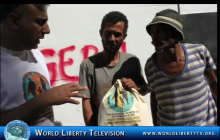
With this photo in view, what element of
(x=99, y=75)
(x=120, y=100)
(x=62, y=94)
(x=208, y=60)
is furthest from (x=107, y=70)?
(x=208, y=60)

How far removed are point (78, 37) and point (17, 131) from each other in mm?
1126

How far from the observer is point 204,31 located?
3521 millimetres

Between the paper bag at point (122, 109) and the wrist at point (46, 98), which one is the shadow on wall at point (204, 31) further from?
the wrist at point (46, 98)

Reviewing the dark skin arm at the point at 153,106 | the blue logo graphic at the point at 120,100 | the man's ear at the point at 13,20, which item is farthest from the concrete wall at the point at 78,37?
the man's ear at the point at 13,20

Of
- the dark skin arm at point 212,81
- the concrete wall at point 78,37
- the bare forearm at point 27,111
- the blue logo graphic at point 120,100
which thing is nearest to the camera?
the bare forearm at point 27,111

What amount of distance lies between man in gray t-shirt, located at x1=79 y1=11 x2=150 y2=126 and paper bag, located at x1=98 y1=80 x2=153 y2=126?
0.36 feet

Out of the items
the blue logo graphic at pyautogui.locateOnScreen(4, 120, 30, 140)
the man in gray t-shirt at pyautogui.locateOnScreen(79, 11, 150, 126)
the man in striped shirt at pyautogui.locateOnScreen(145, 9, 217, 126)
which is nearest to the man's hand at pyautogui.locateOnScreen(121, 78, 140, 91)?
the man in gray t-shirt at pyautogui.locateOnScreen(79, 11, 150, 126)

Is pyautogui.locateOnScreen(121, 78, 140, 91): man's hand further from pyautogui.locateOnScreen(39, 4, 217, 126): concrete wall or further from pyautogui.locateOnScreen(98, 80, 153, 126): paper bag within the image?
pyautogui.locateOnScreen(39, 4, 217, 126): concrete wall

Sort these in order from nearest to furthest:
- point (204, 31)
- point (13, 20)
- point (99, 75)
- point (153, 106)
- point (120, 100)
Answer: point (13, 20), point (120, 100), point (99, 75), point (153, 106), point (204, 31)

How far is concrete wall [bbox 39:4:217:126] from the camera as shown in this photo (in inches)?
137

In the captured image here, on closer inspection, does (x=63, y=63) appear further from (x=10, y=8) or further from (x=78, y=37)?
(x=10, y=8)

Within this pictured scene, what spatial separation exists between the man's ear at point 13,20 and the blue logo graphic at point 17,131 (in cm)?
78

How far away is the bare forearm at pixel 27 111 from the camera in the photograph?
279cm

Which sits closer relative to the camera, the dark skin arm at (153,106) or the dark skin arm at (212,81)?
the dark skin arm at (212,81)
